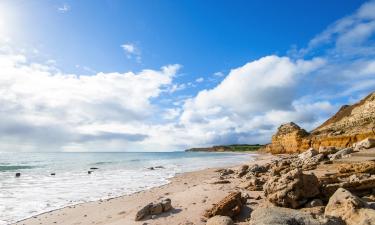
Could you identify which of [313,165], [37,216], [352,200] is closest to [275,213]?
[352,200]

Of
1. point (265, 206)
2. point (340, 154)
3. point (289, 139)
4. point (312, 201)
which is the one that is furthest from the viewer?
point (289, 139)

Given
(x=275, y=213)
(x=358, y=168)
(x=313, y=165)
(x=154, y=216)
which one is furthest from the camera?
(x=313, y=165)

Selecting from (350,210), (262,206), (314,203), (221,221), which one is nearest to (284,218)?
(350,210)

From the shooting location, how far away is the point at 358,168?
14.6 meters

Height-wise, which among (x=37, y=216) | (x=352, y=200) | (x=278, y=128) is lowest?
(x=37, y=216)

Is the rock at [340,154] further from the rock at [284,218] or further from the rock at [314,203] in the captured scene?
the rock at [284,218]

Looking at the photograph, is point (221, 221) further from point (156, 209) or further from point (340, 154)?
point (340, 154)

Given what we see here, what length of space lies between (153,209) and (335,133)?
2057 inches

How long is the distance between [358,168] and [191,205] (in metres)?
7.84

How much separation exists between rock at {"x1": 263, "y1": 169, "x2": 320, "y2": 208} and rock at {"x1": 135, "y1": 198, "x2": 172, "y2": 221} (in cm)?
363

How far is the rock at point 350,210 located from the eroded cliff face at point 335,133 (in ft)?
128

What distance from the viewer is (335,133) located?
56.4 meters

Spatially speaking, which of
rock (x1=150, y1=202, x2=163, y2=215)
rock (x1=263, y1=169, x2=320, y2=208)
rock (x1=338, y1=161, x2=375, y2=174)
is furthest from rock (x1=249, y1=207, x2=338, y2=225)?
rock (x1=338, y1=161, x2=375, y2=174)

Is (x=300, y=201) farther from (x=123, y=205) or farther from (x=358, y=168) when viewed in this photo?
(x=123, y=205)
